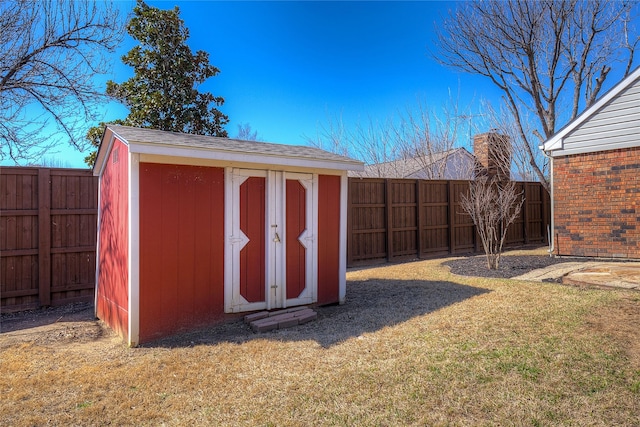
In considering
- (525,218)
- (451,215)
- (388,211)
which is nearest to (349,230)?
(388,211)

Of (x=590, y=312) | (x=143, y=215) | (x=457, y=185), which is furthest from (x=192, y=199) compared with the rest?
(x=457, y=185)

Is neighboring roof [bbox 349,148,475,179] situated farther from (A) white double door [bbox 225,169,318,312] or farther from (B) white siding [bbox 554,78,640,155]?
(A) white double door [bbox 225,169,318,312]

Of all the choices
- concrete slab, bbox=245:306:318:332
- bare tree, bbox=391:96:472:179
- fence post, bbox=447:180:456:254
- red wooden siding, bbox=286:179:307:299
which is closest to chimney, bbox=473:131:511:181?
bare tree, bbox=391:96:472:179

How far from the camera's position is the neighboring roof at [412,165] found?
18.0 m

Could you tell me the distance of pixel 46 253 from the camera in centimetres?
621

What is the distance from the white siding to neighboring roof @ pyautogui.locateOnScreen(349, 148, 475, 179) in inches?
346

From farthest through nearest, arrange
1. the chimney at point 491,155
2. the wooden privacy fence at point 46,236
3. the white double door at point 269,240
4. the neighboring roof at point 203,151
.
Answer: the chimney at point 491,155 → the wooden privacy fence at point 46,236 → the white double door at point 269,240 → the neighboring roof at point 203,151

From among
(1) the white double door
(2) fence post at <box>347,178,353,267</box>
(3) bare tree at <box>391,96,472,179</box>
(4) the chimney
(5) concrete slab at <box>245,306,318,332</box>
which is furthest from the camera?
(3) bare tree at <box>391,96,472,179</box>

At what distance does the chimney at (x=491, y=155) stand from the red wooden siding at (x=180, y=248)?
12.6m

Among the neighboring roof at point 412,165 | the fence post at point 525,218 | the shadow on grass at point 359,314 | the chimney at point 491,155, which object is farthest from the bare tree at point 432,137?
the shadow on grass at point 359,314

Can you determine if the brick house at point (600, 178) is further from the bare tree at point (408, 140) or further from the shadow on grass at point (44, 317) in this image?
the shadow on grass at point (44, 317)

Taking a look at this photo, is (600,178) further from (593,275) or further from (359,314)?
(359,314)

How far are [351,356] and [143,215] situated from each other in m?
2.67

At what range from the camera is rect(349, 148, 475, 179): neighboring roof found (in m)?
18.0
